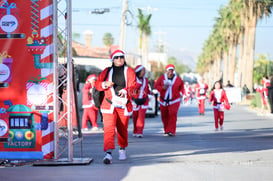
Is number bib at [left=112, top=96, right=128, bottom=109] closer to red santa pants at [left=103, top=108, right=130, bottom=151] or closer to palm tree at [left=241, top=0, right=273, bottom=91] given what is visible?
red santa pants at [left=103, top=108, right=130, bottom=151]

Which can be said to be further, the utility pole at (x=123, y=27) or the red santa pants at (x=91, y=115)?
the utility pole at (x=123, y=27)

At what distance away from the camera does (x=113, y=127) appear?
438 inches

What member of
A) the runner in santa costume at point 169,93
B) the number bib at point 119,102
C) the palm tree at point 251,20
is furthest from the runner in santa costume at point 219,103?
the palm tree at point 251,20

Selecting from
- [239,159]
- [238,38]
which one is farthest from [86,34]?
[239,159]

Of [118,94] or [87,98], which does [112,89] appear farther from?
[87,98]

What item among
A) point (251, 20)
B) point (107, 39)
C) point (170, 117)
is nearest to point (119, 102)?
point (170, 117)

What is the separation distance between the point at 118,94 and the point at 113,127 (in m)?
0.60

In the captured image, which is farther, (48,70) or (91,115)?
(91,115)

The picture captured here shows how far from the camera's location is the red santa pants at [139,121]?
1752cm

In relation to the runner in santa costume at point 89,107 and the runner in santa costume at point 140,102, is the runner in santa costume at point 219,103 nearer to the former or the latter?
the runner in santa costume at point 140,102

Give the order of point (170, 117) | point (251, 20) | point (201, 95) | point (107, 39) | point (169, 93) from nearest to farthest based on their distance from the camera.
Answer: point (170, 117) → point (169, 93) → point (201, 95) → point (251, 20) → point (107, 39)

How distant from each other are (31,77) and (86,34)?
106932 millimetres

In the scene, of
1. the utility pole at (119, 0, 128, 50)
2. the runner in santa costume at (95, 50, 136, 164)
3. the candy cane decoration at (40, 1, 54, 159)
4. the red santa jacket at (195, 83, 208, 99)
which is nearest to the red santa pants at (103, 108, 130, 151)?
the runner in santa costume at (95, 50, 136, 164)

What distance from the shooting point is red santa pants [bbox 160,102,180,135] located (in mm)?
17469
